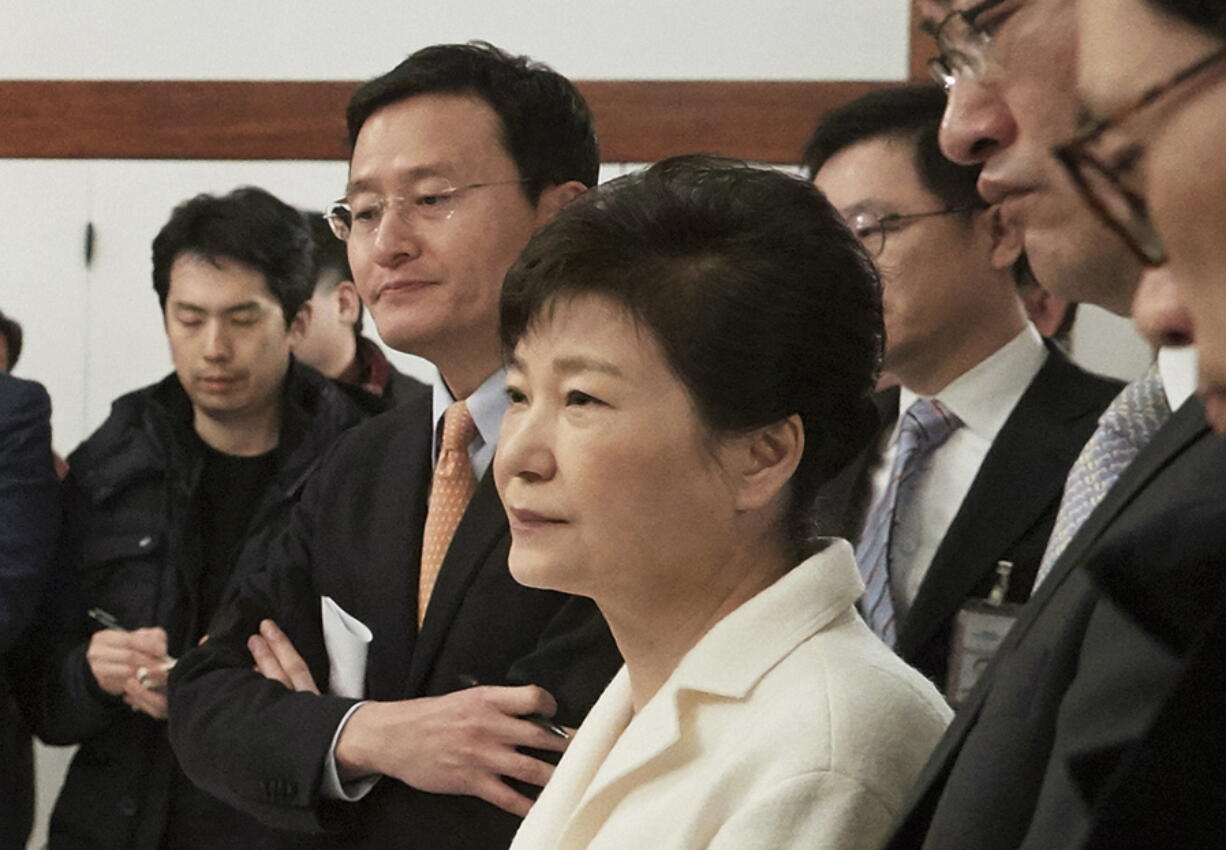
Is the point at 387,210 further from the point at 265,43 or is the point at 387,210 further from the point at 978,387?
the point at 265,43

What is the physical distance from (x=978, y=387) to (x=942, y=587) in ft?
1.13

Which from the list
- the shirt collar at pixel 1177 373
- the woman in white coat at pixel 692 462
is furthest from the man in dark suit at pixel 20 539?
the shirt collar at pixel 1177 373

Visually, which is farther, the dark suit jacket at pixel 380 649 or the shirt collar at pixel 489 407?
the shirt collar at pixel 489 407

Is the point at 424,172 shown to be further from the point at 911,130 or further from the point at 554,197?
the point at 911,130

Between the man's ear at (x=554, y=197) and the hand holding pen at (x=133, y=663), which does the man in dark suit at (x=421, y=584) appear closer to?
the man's ear at (x=554, y=197)

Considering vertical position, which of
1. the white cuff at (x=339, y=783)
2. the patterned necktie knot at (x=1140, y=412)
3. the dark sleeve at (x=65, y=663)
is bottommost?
the dark sleeve at (x=65, y=663)

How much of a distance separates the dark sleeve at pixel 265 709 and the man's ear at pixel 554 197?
1.40 ft

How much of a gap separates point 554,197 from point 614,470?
772 mm

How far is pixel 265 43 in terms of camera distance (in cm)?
421

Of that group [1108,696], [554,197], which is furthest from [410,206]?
[1108,696]

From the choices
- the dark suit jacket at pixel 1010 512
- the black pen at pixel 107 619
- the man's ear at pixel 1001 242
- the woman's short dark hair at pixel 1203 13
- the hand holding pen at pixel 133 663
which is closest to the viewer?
the woman's short dark hair at pixel 1203 13

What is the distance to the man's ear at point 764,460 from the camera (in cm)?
133

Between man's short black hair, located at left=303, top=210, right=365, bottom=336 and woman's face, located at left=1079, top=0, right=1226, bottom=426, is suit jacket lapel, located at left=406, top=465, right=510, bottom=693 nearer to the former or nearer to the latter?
woman's face, located at left=1079, top=0, right=1226, bottom=426

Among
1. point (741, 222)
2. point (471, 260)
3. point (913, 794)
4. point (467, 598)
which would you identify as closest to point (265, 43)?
point (471, 260)
